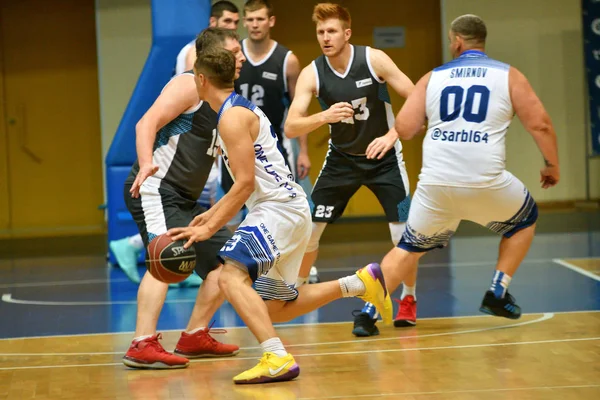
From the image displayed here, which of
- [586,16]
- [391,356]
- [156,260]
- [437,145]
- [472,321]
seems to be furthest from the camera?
[586,16]

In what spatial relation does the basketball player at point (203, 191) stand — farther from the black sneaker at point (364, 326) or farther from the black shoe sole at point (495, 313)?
the black shoe sole at point (495, 313)

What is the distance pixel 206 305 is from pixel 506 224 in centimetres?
174

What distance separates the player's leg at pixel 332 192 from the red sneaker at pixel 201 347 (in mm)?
994

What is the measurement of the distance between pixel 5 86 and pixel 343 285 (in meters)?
9.23

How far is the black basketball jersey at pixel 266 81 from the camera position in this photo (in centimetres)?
745

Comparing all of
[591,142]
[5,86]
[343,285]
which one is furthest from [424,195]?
[5,86]

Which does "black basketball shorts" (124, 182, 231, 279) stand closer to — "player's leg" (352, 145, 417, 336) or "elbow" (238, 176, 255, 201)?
"elbow" (238, 176, 255, 201)

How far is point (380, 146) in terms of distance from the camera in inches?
220

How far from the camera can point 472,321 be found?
5941 millimetres

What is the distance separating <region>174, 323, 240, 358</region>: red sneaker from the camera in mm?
5180

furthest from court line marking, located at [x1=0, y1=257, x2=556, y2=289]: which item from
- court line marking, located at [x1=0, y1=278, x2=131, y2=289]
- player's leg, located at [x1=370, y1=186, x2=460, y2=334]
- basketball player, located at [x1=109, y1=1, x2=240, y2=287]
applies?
player's leg, located at [x1=370, y1=186, x2=460, y2=334]

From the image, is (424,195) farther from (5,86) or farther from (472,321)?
(5,86)

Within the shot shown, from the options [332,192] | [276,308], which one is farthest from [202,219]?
[332,192]

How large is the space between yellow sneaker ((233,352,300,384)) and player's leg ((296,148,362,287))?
1.63 m
